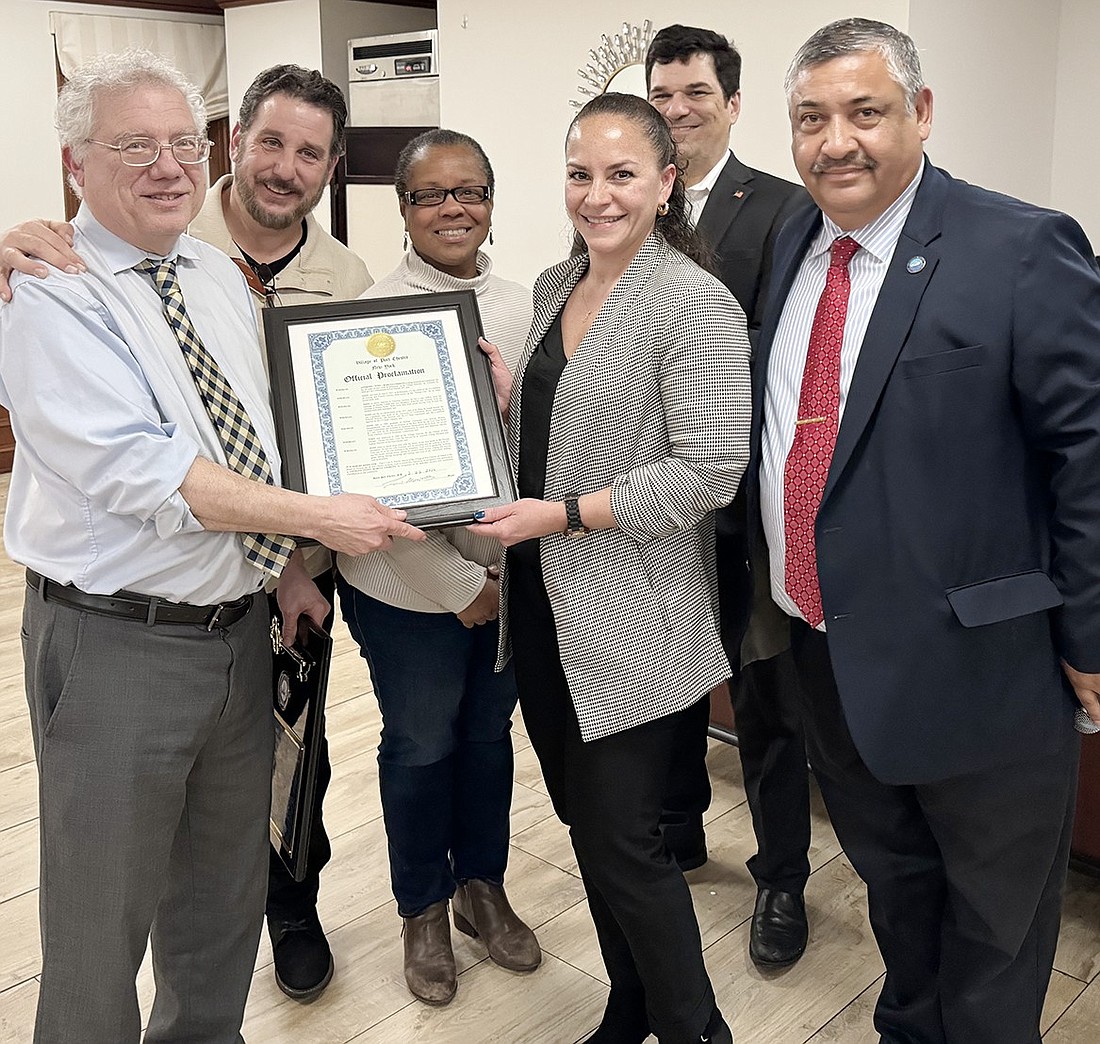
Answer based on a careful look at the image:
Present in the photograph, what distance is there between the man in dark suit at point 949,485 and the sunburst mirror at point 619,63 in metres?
3.66

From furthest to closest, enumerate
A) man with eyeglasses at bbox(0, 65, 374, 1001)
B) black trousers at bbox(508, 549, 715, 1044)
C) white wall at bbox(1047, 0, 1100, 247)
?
white wall at bbox(1047, 0, 1100, 247), man with eyeglasses at bbox(0, 65, 374, 1001), black trousers at bbox(508, 549, 715, 1044)

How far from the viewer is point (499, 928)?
95.7 inches

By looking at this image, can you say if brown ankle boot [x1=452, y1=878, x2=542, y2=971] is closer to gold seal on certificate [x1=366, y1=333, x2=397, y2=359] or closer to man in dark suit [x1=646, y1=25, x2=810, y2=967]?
man in dark suit [x1=646, y1=25, x2=810, y2=967]

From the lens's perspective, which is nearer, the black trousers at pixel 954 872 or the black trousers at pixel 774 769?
the black trousers at pixel 954 872

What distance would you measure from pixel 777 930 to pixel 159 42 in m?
7.17

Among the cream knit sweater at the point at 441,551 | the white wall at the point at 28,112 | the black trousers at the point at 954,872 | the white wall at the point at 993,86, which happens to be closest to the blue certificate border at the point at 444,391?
the cream knit sweater at the point at 441,551

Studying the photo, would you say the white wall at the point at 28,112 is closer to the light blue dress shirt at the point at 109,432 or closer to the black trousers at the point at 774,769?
the light blue dress shirt at the point at 109,432

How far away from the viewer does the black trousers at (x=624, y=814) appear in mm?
1812

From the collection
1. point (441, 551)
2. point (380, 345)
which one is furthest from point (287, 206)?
point (441, 551)

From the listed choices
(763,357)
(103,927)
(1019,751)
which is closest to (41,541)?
(103,927)

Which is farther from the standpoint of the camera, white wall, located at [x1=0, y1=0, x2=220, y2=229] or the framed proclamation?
white wall, located at [x1=0, y1=0, x2=220, y2=229]

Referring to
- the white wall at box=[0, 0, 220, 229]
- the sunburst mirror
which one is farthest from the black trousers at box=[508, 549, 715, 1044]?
the white wall at box=[0, 0, 220, 229]

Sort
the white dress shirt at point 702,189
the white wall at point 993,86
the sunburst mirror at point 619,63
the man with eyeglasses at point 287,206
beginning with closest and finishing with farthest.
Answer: the man with eyeglasses at point 287,206, the white dress shirt at point 702,189, the white wall at point 993,86, the sunburst mirror at point 619,63

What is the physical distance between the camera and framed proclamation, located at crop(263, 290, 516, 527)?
6.00ft
